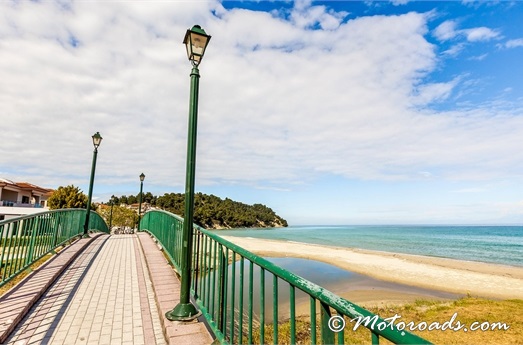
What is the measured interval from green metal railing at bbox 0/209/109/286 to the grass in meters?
4.98

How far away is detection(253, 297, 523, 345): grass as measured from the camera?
6984mm

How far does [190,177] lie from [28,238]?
164 inches

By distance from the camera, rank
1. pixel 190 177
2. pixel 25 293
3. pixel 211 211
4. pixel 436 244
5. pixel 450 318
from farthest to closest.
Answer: pixel 211 211 < pixel 436 244 < pixel 450 318 < pixel 25 293 < pixel 190 177

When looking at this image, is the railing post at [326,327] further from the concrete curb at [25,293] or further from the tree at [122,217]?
the tree at [122,217]

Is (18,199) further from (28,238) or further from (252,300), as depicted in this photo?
(252,300)

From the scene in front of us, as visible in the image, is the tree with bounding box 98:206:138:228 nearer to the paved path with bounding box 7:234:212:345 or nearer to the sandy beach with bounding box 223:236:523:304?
the sandy beach with bounding box 223:236:523:304

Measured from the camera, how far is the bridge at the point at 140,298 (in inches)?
75.5

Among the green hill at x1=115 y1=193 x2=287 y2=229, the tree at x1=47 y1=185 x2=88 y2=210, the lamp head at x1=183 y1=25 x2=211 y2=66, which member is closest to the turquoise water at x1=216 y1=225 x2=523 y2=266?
the green hill at x1=115 y1=193 x2=287 y2=229

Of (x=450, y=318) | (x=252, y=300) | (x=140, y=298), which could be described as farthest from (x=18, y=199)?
(x=450, y=318)

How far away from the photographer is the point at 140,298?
488 cm

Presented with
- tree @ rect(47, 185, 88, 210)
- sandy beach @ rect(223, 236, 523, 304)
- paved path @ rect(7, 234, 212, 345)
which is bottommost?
sandy beach @ rect(223, 236, 523, 304)

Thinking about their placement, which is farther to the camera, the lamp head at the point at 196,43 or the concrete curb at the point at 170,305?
the lamp head at the point at 196,43

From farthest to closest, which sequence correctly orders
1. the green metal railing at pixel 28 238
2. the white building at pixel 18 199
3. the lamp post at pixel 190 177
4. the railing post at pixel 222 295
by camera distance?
1. the white building at pixel 18 199
2. the green metal railing at pixel 28 238
3. the lamp post at pixel 190 177
4. the railing post at pixel 222 295

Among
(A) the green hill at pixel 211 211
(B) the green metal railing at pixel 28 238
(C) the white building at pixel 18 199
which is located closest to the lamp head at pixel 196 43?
(B) the green metal railing at pixel 28 238
